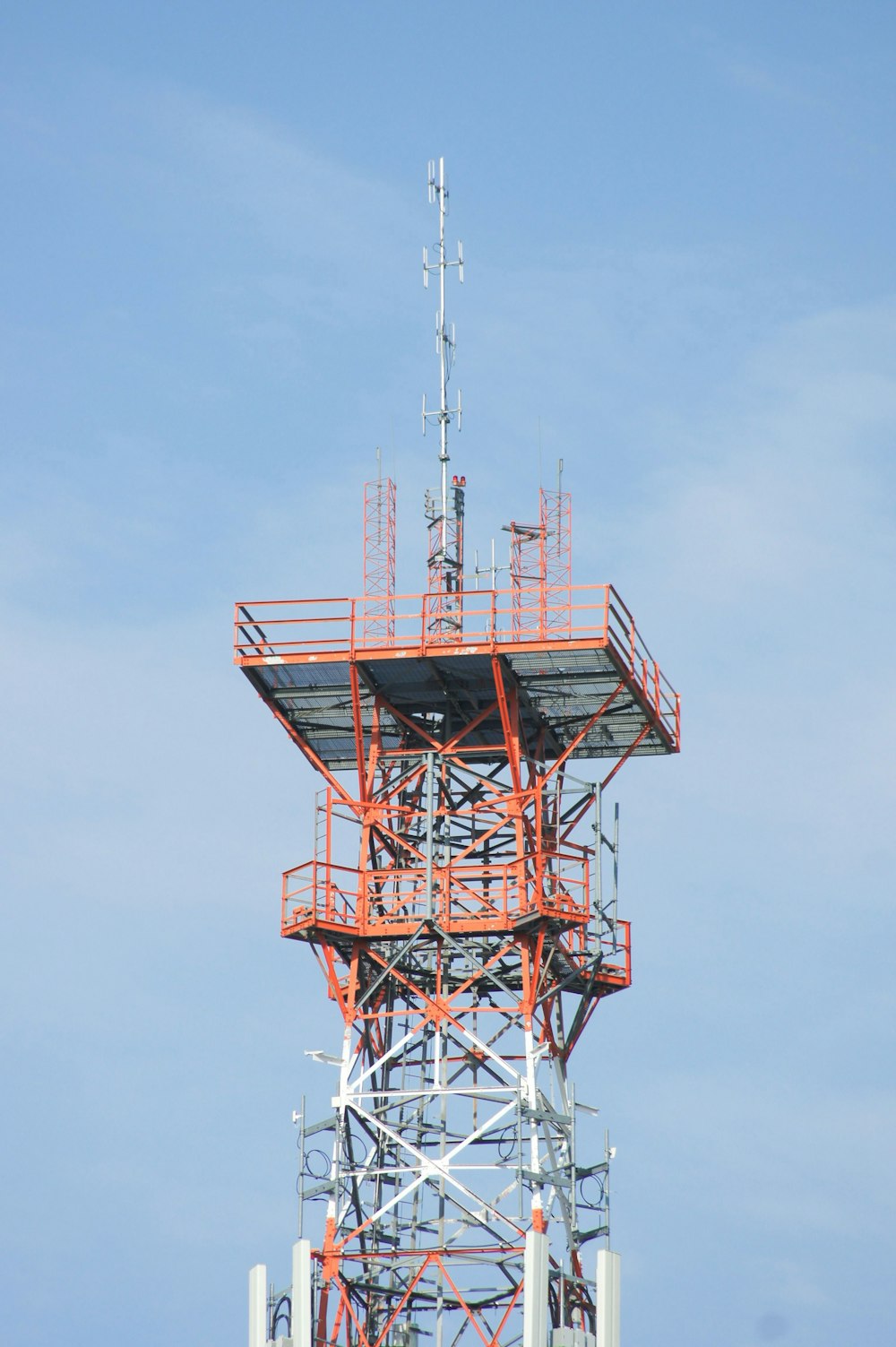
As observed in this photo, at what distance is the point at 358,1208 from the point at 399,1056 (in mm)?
4585

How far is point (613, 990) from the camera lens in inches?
4988

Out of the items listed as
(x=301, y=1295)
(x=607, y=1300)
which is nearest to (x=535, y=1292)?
(x=607, y=1300)

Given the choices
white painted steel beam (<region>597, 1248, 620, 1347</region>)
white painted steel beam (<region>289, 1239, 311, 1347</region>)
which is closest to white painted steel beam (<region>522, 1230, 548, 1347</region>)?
white painted steel beam (<region>597, 1248, 620, 1347</region>)

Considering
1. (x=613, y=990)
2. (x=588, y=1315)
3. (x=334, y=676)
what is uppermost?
(x=334, y=676)

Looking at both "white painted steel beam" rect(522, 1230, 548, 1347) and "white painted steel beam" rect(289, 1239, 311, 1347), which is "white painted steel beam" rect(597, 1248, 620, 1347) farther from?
"white painted steel beam" rect(289, 1239, 311, 1347)

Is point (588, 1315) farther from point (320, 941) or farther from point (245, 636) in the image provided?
point (245, 636)

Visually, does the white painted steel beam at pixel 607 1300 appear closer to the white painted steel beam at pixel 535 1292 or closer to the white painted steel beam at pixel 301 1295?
the white painted steel beam at pixel 535 1292

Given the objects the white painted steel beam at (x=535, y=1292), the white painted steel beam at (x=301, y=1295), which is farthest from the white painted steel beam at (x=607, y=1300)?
the white painted steel beam at (x=301, y=1295)

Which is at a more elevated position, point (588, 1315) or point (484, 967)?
point (484, 967)

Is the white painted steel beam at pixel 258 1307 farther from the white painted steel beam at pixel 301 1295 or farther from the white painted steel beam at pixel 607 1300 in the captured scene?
the white painted steel beam at pixel 607 1300

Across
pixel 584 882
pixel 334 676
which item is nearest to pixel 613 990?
pixel 584 882

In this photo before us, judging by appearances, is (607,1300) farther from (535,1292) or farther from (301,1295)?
(301,1295)

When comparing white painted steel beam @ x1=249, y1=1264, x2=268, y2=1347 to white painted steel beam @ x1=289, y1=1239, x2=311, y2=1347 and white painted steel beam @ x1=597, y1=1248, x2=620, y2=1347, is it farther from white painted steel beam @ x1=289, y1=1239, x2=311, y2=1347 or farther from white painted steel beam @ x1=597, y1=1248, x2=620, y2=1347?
white painted steel beam @ x1=597, y1=1248, x2=620, y2=1347

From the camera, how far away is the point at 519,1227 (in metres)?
121
